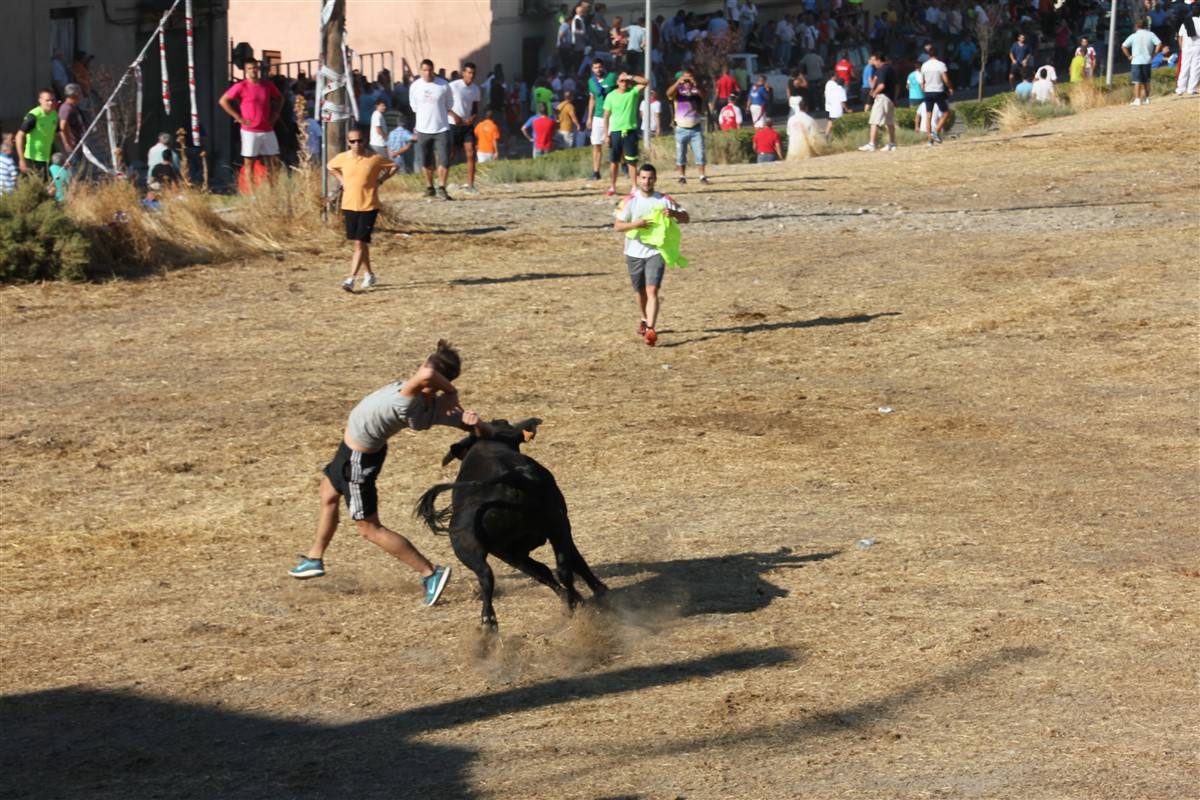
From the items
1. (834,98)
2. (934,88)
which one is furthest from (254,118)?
(834,98)

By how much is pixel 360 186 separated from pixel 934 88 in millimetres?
14969

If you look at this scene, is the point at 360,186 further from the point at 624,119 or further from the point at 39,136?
the point at 39,136

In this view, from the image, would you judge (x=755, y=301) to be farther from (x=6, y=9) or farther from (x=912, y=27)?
(x=912, y=27)

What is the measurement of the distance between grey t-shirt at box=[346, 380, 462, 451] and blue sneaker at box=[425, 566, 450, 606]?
734mm

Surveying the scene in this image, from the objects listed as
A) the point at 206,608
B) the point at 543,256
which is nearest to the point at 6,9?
the point at 543,256

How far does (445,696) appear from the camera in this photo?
819 centimetres

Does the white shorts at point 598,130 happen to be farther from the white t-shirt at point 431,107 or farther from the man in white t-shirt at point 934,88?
the man in white t-shirt at point 934,88

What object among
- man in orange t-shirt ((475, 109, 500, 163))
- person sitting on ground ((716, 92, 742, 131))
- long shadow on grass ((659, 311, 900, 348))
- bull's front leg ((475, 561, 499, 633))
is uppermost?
person sitting on ground ((716, 92, 742, 131))

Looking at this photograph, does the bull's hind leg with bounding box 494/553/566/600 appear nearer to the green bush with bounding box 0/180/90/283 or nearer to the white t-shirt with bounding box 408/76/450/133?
the green bush with bounding box 0/180/90/283

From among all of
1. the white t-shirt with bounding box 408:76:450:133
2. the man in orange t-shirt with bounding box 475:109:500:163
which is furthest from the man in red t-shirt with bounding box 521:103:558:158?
the white t-shirt with bounding box 408:76:450:133

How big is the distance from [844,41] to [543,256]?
30.5 meters

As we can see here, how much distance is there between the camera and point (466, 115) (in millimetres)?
27031

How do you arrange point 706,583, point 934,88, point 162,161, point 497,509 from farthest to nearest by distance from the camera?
point 934,88 < point 162,161 < point 706,583 < point 497,509

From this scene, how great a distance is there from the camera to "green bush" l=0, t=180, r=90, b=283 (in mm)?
18438
